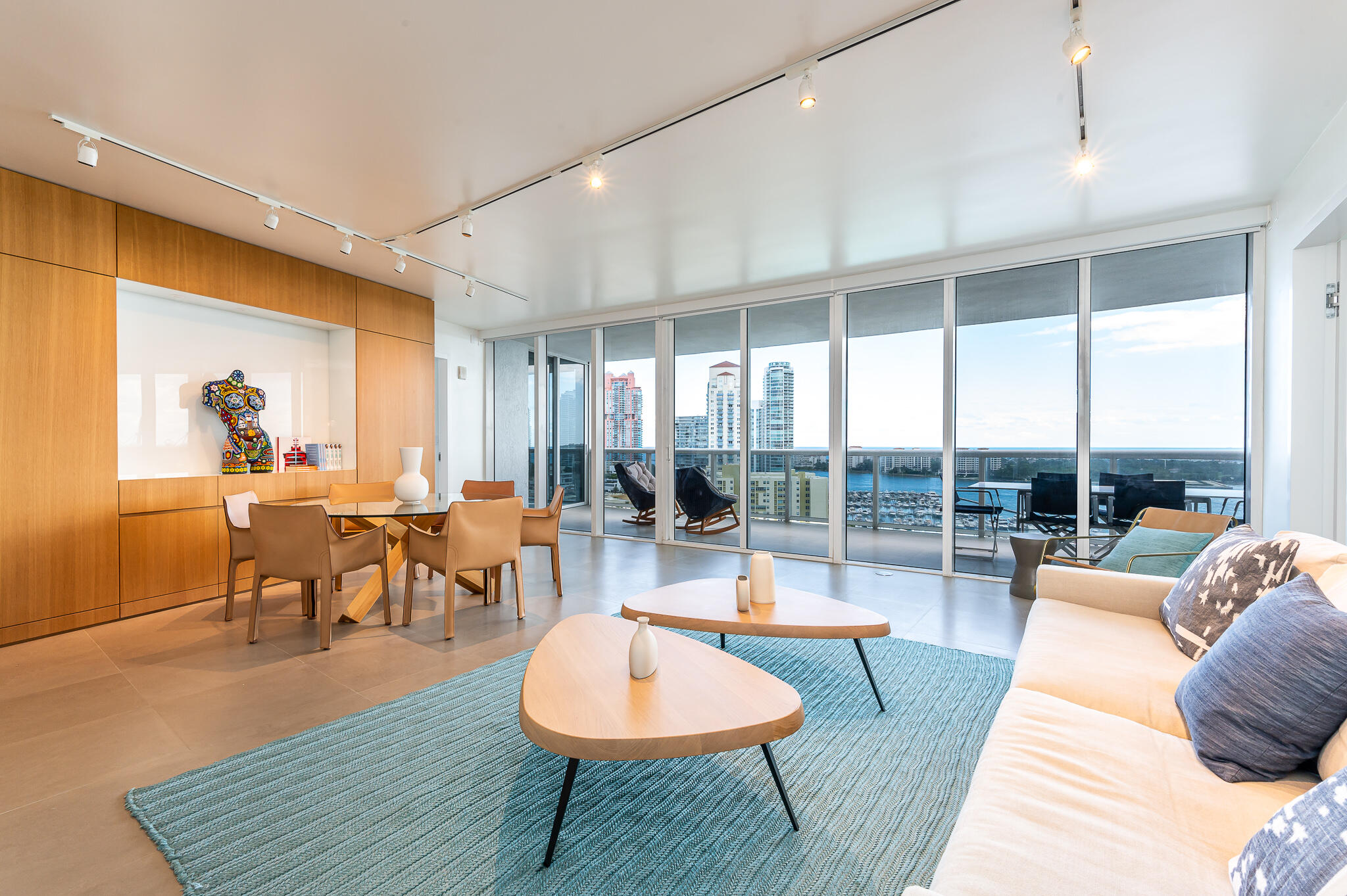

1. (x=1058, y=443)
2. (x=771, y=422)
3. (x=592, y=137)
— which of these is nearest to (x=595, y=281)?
(x=771, y=422)

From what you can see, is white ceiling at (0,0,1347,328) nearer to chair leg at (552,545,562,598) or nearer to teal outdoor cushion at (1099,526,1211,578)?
teal outdoor cushion at (1099,526,1211,578)

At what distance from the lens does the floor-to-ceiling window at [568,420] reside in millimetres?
7418

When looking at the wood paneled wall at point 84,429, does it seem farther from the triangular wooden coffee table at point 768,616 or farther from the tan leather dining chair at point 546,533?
the triangular wooden coffee table at point 768,616

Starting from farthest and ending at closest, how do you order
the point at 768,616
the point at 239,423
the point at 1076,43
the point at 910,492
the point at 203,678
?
the point at 910,492 < the point at 239,423 < the point at 203,678 < the point at 768,616 < the point at 1076,43

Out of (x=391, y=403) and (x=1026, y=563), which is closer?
(x=1026, y=563)

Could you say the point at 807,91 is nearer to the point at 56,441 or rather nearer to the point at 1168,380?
the point at 1168,380

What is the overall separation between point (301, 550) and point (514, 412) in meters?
4.77

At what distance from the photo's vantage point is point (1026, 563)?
4211 mm

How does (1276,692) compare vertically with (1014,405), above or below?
below

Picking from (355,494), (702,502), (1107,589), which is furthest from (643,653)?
(702,502)

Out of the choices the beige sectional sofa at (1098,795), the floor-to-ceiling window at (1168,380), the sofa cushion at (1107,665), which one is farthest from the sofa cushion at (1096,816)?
the floor-to-ceiling window at (1168,380)

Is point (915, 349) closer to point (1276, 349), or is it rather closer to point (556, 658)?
point (1276, 349)

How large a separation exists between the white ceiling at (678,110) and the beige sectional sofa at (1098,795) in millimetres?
2073

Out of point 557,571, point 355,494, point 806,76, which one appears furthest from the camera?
point 355,494
